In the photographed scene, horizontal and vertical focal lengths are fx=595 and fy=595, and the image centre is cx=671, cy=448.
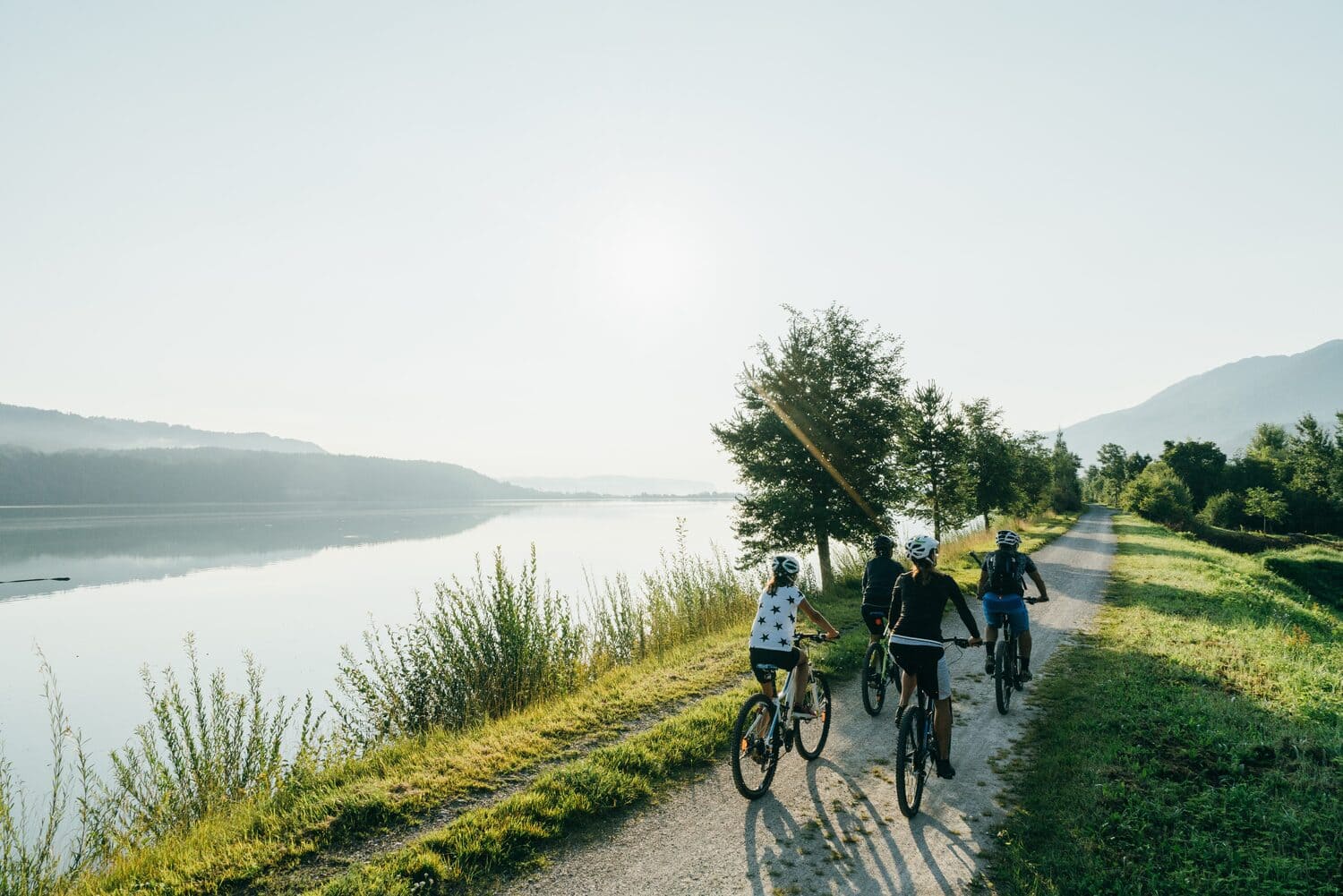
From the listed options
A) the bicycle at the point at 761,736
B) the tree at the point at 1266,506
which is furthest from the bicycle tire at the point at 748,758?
the tree at the point at 1266,506

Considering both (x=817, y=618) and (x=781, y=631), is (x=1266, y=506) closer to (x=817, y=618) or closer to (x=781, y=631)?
(x=817, y=618)

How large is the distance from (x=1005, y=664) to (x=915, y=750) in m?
3.99

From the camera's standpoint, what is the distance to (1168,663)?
1091 cm

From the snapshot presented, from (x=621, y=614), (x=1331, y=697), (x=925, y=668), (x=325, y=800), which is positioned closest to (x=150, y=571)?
(x=621, y=614)

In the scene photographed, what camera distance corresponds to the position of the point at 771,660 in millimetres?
6750

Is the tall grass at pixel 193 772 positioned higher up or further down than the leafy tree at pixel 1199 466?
further down

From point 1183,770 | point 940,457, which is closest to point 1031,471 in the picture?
point 940,457

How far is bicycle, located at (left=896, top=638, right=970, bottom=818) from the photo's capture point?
6.02m

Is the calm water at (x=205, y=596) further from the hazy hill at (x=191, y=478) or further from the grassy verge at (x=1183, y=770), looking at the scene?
the hazy hill at (x=191, y=478)

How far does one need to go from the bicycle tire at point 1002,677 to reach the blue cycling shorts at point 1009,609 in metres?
0.34

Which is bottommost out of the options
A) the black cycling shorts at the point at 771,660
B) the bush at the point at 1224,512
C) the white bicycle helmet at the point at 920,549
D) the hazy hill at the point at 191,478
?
→ the bush at the point at 1224,512

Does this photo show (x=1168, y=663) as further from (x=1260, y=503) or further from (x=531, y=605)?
(x=1260, y=503)

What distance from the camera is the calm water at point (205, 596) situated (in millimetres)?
16797

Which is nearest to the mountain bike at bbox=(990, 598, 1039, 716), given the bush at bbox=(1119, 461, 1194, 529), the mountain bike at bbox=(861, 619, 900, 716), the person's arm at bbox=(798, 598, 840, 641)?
the mountain bike at bbox=(861, 619, 900, 716)
